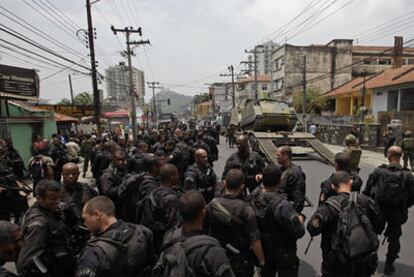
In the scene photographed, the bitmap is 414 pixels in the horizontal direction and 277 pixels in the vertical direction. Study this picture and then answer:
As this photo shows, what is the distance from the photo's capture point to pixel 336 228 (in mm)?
2943

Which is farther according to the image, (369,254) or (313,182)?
(313,182)

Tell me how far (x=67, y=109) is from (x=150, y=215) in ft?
68.2

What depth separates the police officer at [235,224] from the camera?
8.98ft

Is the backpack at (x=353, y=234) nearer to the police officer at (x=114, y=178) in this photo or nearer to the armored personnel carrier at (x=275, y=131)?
the police officer at (x=114, y=178)

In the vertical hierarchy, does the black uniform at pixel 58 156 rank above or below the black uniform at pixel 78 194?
below

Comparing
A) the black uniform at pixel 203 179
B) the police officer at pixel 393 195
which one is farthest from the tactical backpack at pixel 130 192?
the police officer at pixel 393 195

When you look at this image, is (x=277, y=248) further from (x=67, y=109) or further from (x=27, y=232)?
(x=67, y=109)

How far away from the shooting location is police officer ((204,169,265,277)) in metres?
2.74

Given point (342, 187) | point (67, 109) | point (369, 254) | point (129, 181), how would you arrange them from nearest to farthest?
point (369, 254) < point (342, 187) < point (129, 181) < point (67, 109)

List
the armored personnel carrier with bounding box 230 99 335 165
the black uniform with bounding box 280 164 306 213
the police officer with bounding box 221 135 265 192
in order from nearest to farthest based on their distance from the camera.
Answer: the black uniform with bounding box 280 164 306 213, the police officer with bounding box 221 135 265 192, the armored personnel carrier with bounding box 230 99 335 165

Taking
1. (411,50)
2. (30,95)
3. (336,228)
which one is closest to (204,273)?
(336,228)

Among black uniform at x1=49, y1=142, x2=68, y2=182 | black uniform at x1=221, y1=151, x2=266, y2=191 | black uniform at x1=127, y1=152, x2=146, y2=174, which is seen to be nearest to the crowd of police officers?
black uniform at x1=127, y1=152, x2=146, y2=174

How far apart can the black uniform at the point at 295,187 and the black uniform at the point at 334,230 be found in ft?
2.88

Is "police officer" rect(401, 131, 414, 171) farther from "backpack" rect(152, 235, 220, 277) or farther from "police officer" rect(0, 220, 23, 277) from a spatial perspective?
"police officer" rect(0, 220, 23, 277)
